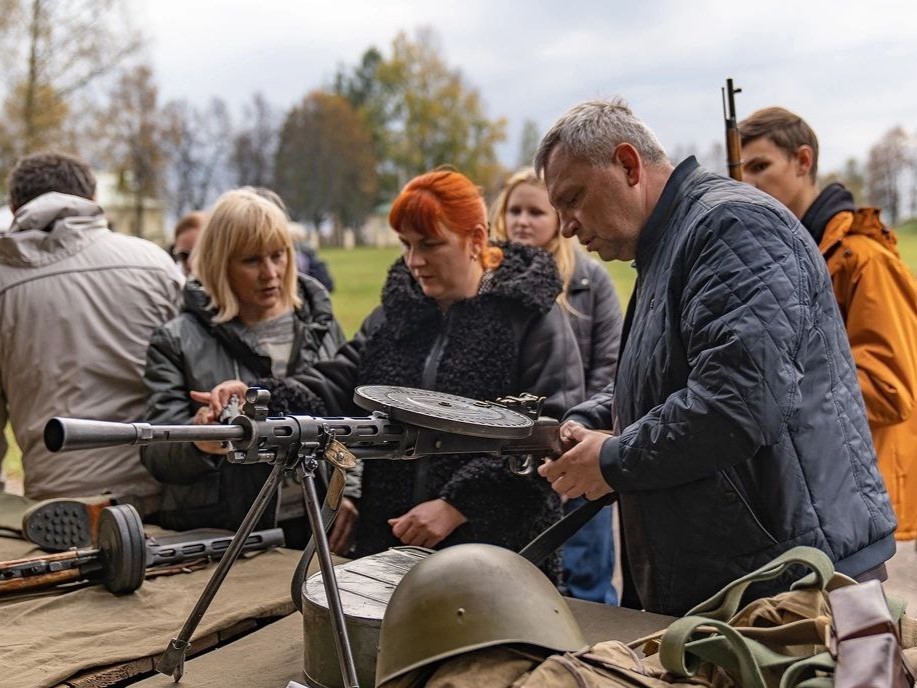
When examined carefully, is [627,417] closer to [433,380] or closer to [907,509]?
[433,380]

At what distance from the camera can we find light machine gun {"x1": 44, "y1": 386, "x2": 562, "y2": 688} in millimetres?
1933

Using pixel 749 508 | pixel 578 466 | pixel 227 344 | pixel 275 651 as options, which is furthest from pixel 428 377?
pixel 749 508

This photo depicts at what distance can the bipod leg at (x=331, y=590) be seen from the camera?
1.95m

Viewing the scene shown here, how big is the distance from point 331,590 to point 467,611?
368 millimetres

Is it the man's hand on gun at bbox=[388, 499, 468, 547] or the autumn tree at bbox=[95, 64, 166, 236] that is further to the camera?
the autumn tree at bbox=[95, 64, 166, 236]

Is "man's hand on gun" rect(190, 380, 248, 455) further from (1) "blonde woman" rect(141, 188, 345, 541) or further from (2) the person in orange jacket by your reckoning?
(2) the person in orange jacket

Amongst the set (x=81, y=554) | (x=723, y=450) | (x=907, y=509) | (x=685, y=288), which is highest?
(x=685, y=288)

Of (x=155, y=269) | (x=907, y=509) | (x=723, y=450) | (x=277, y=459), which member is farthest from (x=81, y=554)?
(x=907, y=509)

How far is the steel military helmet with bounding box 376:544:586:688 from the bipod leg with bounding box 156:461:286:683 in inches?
17.6

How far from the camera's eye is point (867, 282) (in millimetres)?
3482

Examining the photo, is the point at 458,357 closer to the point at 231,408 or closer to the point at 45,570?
the point at 231,408

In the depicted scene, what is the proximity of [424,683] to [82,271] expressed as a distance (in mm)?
2710

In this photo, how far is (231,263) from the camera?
11.9 ft

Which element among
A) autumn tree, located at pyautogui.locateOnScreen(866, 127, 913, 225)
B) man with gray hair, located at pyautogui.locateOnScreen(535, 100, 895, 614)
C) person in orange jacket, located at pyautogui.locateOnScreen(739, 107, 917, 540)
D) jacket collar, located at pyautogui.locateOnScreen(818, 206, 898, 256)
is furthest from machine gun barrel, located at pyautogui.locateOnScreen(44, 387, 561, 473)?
autumn tree, located at pyautogui.locateOnScreen(866, 127, 913, 225)
